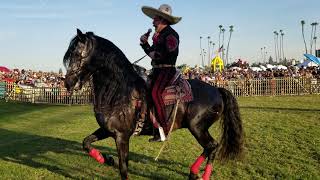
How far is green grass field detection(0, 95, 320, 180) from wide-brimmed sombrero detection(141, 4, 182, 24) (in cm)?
307

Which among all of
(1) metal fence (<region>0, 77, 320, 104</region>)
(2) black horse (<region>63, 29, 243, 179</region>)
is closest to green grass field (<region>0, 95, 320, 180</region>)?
(2) black horse (<region>63, 29, 243, 179</region>)

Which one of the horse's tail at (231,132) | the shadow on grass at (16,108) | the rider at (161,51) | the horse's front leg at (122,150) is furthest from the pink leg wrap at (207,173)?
the shadow on grass at (16,108)

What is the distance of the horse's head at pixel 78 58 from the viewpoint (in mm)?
7039

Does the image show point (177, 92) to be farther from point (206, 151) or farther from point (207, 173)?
point (207, 173)

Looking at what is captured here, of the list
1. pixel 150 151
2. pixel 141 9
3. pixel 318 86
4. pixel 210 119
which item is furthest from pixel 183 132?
pixel 318 86

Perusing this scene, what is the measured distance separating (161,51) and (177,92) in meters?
0.81

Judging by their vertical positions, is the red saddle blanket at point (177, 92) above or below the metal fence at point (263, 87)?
below

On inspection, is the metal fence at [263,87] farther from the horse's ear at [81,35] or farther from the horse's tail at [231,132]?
the horse's ear at [81,35]

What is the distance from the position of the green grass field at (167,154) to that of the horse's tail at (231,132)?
42cm

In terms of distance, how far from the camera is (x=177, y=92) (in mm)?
7605

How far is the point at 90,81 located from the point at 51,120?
44.0 feet

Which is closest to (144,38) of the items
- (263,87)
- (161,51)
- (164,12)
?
(161,51)

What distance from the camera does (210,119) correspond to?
26.2 feet

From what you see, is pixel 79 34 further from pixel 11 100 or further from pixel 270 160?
pixel 11 100
